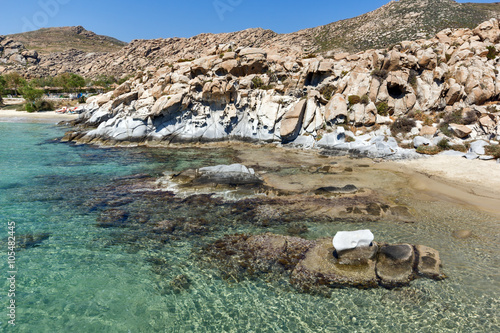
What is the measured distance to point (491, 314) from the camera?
6.73 meters

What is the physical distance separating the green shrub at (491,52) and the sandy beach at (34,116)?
69.4 m

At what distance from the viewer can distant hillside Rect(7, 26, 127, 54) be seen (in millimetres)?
154025

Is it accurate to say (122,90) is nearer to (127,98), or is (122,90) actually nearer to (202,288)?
(127,98)

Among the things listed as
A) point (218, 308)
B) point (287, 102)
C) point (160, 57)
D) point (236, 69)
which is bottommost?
point (218, 308)

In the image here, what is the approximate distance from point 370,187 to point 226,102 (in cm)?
2098

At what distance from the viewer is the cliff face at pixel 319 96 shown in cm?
2619

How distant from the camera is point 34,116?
58.7m

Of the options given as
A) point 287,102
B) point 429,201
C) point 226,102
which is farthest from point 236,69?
point 429,201

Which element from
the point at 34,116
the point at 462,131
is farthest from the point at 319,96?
the point at 34,116

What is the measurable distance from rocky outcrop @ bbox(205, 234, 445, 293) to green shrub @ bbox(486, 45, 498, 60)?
30.8 m

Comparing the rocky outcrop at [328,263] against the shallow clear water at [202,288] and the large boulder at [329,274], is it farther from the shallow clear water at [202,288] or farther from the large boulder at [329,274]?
the shallow clear water at [202,288]

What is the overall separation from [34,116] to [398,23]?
94.2 m

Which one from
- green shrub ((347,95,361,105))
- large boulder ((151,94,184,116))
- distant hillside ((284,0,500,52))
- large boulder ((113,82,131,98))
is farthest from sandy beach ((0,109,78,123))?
→ distant hillside ((284,0,500,52))

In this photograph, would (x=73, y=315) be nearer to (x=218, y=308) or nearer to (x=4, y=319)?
(x=4, y=319)
